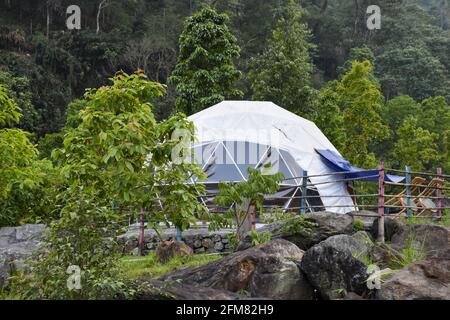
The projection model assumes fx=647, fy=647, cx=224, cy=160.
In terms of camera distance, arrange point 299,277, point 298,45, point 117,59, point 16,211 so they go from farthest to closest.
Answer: point 117,59
point 298,45
point 16,211
point 299,277

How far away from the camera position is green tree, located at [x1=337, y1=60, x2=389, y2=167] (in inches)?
883

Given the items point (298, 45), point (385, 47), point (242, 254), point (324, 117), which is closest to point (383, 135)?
point (324, 117)

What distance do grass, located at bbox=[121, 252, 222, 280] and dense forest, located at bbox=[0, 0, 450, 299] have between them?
0.73 m

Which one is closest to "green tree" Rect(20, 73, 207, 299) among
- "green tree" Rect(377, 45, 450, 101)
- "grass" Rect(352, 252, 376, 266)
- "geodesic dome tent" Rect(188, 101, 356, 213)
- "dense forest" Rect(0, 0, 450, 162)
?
"grass" Rect(352, 252, 376, 266)

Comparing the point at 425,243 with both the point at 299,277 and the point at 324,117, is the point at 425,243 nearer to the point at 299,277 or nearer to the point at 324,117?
the point at 299,277

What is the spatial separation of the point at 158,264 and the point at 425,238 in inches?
156

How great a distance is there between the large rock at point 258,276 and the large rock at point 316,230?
1575mm

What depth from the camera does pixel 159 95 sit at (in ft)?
23.0

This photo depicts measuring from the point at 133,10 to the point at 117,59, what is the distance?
20.7 feet

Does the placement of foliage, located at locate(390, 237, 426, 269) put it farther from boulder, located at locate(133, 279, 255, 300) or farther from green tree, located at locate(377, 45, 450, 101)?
green tree, located at locate(377, 45, 450, 101)

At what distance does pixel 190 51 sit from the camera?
2216 centimetres

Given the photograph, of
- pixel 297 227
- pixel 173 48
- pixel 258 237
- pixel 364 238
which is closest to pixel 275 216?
pixel 297 227

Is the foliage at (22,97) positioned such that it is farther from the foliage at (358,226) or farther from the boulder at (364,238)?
the boulder at (364,238)

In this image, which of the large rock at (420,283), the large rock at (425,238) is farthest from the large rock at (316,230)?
the large rock at (420,283)
